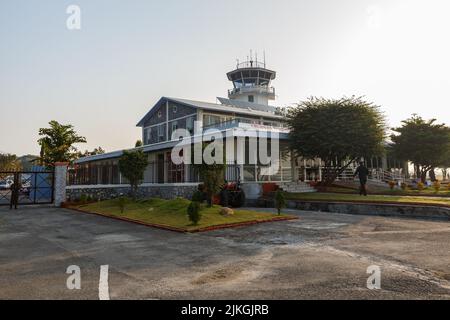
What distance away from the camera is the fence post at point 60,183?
20.7 m

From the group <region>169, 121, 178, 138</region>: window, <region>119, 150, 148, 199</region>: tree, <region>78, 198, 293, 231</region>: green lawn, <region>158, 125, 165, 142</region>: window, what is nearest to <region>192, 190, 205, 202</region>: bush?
<region>78, 198, 293, 231</region>: green lawn

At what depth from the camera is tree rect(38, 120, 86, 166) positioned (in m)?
28.3

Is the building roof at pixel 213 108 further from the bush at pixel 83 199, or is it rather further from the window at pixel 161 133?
the bush at pixel 83 199

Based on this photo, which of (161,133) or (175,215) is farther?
(161,133)

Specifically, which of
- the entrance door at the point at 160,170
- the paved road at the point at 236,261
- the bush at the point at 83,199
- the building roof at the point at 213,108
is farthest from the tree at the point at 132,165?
the building roof at the point at 213,108

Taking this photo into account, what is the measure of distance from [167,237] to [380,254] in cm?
560

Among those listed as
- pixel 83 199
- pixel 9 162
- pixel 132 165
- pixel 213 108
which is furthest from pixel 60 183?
pixel 9 162

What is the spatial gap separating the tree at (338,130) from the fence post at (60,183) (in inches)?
625

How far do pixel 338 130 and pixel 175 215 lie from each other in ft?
46.3

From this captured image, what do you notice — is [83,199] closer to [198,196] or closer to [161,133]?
[198,196]

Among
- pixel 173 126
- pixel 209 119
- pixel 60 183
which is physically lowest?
pixel 60 183

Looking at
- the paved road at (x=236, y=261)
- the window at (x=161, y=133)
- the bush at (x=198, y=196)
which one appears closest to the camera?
the paved road at (x=236, y=261)

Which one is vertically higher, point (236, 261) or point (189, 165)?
point (189, 165)

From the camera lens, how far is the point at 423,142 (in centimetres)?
3005
